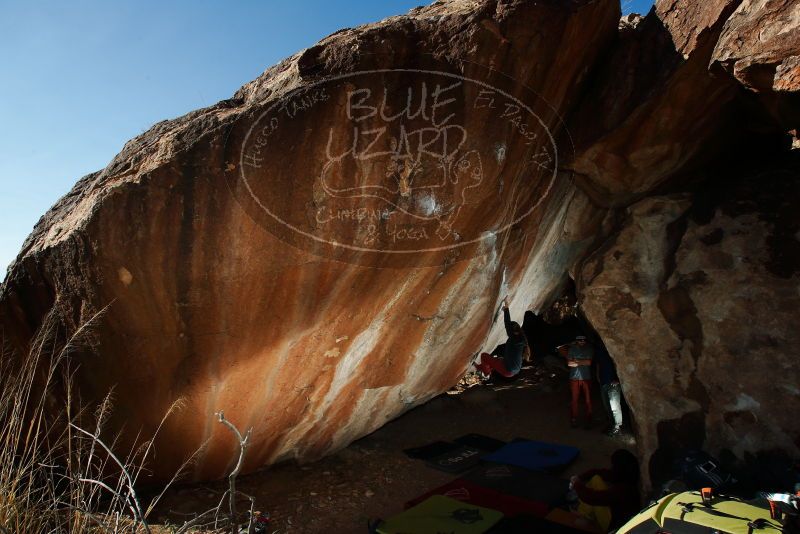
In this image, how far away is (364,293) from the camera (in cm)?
358

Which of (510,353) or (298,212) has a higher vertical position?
(298,212)

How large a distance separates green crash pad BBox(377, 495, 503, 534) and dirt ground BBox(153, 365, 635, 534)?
459 millimetres

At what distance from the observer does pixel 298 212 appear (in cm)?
310

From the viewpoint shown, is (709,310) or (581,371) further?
(581,371)

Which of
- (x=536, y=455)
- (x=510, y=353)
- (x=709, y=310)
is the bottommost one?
(x=536, y=455)

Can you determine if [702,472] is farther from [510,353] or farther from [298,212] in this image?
[298,212]

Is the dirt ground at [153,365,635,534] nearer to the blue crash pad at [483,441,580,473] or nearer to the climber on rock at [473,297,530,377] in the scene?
the blue crash pad at [483,441,580,473]

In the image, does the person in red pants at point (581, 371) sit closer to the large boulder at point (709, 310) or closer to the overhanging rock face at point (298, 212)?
the large boulder at point (709, 310)

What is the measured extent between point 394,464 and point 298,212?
2467 mm

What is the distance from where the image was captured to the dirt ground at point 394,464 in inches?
146

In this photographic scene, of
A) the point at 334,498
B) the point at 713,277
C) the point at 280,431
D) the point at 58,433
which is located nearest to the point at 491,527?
the point at 334,498

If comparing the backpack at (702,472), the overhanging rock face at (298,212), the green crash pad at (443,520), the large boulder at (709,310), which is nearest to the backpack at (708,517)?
the backpack at (702,472)

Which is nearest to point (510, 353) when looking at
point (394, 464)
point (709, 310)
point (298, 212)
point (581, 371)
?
point (581, 371)

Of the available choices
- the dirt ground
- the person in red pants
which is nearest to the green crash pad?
the dirt ground
